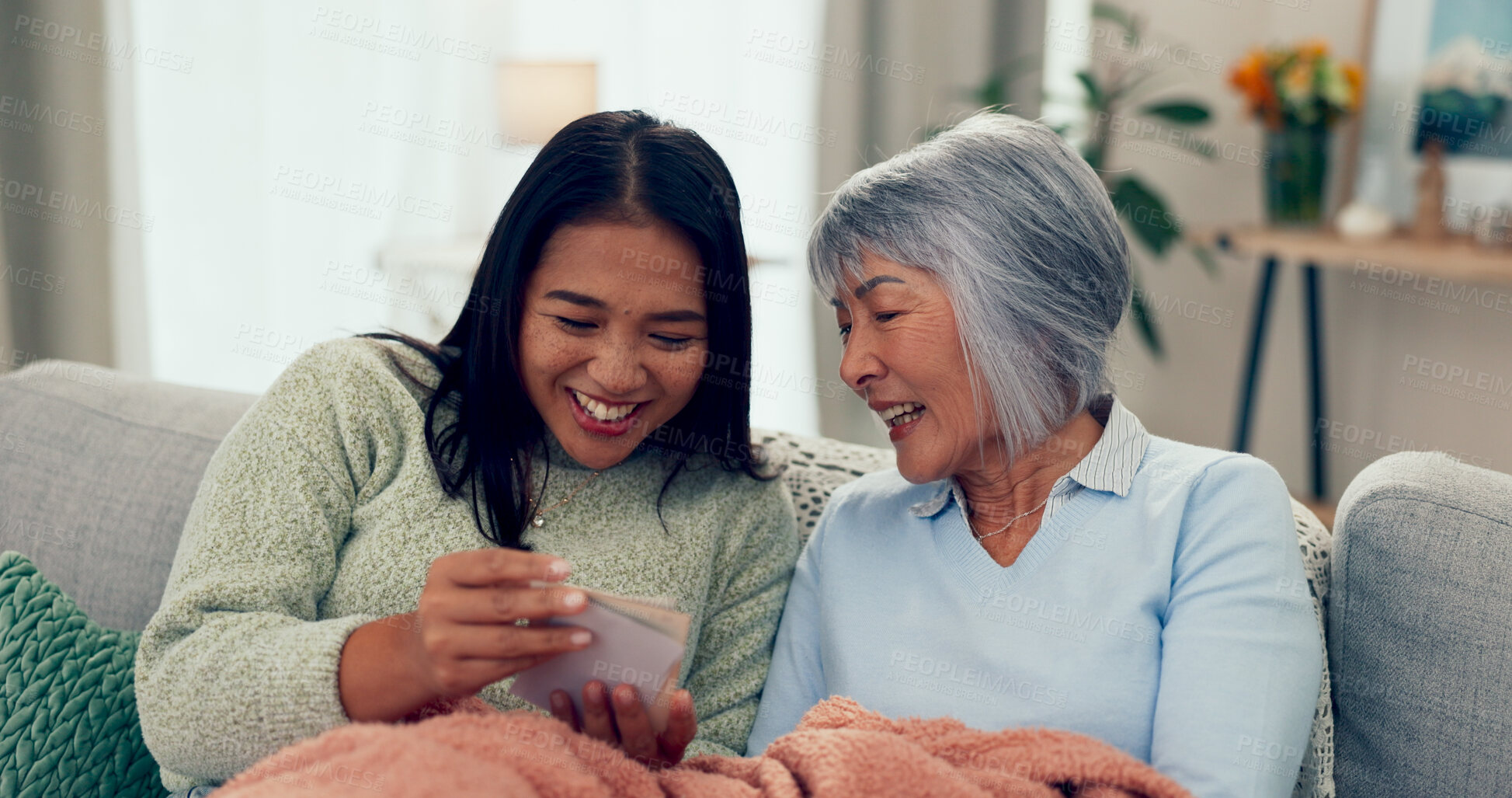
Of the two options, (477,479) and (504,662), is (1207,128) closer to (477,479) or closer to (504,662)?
(477,479)

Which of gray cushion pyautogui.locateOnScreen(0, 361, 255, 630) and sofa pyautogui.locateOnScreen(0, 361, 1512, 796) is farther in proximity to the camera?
gray cushion pyautogui.locateOnScreen(0, 361, 255, 630)

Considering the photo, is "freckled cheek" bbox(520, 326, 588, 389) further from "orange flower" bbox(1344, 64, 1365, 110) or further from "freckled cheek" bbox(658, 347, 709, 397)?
"orange flower" bbox(1344, 64, 1365, 110)

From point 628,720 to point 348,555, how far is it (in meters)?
0.42

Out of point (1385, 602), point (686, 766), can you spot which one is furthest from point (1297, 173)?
point (686, 766)

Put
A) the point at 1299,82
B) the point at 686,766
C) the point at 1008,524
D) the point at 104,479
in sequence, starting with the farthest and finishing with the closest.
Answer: the point at 1299,82
the point at 104,479
the point at 1008,524
the point at 686,766

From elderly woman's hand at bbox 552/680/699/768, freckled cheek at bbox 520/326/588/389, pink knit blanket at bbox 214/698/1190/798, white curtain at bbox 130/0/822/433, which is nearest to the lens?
pink knit blanket at bbox 214/698/1190/798

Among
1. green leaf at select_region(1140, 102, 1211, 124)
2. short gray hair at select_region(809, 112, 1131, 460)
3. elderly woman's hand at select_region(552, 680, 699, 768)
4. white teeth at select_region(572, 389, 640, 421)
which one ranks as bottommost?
elderly woman's hand at select_region(552, 680, 699, 768)

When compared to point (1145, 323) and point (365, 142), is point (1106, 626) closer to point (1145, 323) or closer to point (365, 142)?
point (1145, 323)

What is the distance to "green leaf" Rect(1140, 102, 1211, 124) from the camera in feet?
11.0

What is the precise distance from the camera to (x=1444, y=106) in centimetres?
301

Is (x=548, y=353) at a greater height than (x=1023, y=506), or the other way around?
(x=548, y=353)

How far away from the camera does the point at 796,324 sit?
392 cm

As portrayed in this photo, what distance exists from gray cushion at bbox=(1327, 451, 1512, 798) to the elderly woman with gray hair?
0.12 metres

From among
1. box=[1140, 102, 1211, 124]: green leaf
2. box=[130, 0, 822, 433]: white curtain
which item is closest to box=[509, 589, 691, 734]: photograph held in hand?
box=[130, 0, 822, 433]: white curtain
